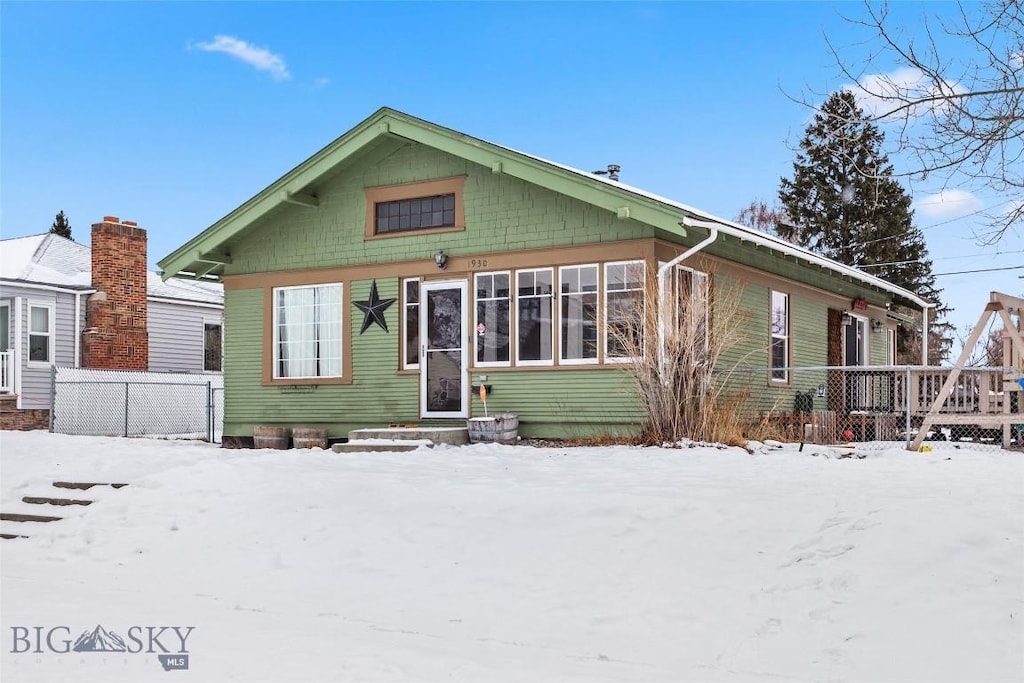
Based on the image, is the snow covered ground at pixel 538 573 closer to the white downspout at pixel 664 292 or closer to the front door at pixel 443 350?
the white downspout at pixel 664 292

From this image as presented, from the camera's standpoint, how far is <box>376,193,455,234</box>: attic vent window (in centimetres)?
1535

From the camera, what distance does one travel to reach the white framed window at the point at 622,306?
13.5m

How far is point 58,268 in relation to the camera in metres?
24.0

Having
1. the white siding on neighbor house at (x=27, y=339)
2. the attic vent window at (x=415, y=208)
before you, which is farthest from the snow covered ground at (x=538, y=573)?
the white siding on neighbor house at (x=27, y=339)

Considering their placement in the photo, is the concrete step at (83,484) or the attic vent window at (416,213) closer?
the concrete step at (83,484)

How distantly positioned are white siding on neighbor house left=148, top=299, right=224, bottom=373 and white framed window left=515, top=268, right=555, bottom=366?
12.7 meters

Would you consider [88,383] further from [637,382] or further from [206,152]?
[637,382]

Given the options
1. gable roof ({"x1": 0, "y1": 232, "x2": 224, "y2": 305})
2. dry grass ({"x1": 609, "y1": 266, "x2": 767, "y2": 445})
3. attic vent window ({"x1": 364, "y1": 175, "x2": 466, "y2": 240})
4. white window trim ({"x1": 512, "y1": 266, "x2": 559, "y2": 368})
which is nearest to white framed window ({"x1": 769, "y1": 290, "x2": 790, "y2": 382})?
dry grass ({"x1": 609, "y1": 266, "x2": 767, "y2": 445})

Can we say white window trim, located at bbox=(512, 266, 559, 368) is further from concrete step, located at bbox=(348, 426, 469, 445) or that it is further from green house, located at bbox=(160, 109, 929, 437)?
concrete step, located at bbox=(348, 426, 469, 445)

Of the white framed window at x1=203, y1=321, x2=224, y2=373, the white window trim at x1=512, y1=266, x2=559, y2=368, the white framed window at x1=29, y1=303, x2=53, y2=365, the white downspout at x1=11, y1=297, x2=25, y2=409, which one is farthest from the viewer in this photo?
the white framed window at x1=203, y1=321, x2=224, y2=373

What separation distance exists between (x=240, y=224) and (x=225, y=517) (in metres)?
7.74

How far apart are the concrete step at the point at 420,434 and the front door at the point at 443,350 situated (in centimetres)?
106

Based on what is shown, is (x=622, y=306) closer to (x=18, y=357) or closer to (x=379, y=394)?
(x=379, y=394)

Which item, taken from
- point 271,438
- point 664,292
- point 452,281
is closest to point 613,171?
point 452,281
